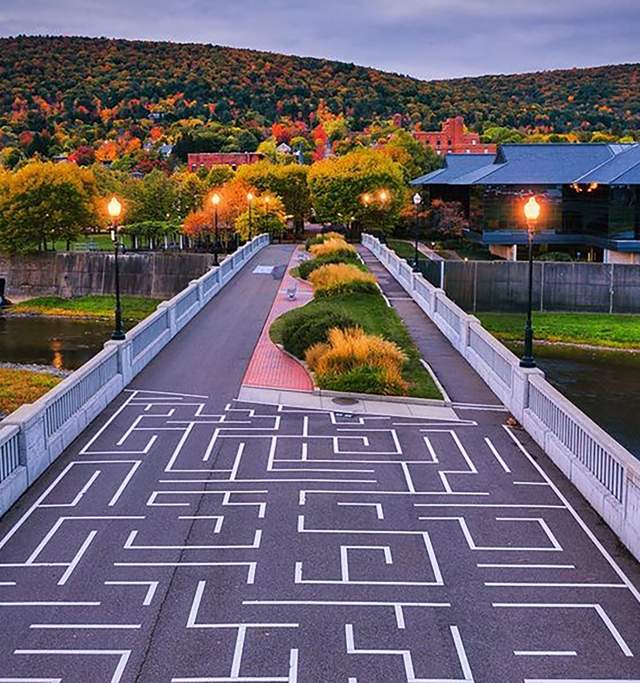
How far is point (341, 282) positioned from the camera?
35781 mm

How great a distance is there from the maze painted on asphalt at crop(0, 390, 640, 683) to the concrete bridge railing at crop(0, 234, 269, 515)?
0.44 m

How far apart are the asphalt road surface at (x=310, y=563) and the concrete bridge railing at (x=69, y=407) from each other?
12.5 inches

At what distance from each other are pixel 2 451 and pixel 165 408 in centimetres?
614

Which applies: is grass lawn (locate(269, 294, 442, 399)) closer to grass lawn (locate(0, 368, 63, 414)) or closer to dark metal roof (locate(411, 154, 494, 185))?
grass lawn (locate(0, 368, 63, 414))

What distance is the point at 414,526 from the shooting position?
12.0m

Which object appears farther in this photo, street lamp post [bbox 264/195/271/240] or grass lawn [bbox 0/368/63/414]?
street lamp post [bbox 264/195/271/240]

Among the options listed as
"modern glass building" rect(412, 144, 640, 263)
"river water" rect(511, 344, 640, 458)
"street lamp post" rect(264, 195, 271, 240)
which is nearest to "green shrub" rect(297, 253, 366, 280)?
"river water" rect(511, 344, 640, 458)

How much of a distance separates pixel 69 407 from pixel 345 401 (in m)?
6.17

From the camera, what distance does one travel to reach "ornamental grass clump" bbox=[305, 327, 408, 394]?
1980 centimetres

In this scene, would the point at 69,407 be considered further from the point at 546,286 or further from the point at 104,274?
the point at 104,274

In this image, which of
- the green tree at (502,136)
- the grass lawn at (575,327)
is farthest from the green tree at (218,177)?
the green tree at (502,136)

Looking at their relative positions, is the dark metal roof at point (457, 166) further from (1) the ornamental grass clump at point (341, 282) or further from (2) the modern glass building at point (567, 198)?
(1) the ornamental grass clump at point (341, 282)

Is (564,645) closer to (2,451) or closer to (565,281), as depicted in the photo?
A: (2,451)

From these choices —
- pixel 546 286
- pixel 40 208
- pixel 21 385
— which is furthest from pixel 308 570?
pixel 40 208
